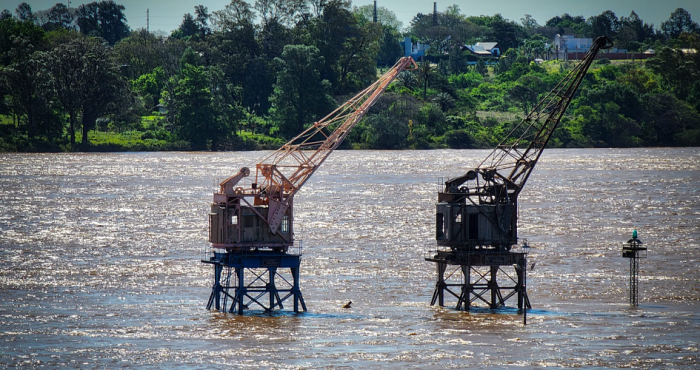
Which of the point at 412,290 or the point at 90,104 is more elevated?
the point at 90,104

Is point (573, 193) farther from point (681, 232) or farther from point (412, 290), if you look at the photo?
point (412, 290)

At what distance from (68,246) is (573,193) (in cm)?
6636

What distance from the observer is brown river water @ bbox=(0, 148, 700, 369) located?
48.6 meters

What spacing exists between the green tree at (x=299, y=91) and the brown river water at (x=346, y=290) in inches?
2638

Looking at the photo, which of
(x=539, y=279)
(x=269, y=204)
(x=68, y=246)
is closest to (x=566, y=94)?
(x=539, y=279)

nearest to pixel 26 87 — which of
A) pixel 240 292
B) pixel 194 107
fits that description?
pixel 194 107

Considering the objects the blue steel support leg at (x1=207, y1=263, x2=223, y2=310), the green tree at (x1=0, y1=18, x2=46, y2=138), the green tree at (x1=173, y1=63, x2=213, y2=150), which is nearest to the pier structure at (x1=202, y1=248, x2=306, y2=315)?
the blue steel support leg at (x1=207, y1=263, x2=223, y2=310)

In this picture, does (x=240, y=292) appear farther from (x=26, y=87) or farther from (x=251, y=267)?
(x=26, y=87)

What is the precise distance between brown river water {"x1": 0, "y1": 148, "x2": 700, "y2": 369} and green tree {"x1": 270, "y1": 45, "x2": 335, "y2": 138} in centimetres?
6701

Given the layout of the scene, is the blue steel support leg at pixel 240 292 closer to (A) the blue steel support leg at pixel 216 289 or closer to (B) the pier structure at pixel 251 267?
(B) the pier structure at pixel 251 267

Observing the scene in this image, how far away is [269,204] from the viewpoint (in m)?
54.8

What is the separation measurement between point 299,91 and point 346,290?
448 ft

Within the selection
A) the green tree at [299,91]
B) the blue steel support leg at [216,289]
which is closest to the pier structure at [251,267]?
the blue steel support leg at [216,289]

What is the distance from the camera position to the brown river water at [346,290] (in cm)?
4862
